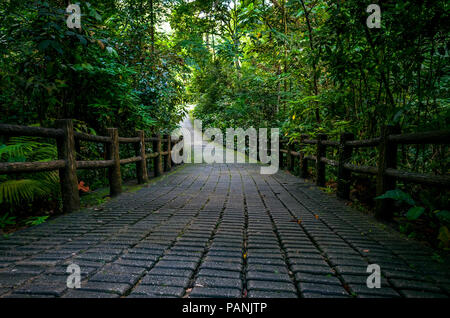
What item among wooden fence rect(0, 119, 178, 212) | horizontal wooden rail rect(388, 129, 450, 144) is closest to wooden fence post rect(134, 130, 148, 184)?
wooden fence rect(0, 119, 178, 212)

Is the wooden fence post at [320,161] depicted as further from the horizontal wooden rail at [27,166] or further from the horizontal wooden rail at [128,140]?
the horizontal wooden rail at [27,166]

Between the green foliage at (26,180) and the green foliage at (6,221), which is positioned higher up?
the green foliage at (26,180)

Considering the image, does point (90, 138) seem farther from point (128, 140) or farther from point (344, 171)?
point (344, 171)

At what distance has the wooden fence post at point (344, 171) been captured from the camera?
12.9ft

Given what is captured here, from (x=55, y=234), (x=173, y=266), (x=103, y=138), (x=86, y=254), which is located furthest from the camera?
(x=103, y=138)

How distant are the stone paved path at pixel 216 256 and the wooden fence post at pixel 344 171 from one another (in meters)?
0.84

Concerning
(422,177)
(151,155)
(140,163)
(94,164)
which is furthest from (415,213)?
(151,155)

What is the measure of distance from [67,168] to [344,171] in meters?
3.86

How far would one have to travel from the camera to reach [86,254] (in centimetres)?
189

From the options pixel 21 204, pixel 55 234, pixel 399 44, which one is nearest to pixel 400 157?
pixel 399 44

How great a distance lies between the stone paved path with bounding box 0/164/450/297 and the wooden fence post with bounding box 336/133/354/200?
842 mm

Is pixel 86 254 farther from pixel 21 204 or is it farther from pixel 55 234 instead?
pixel 21 204

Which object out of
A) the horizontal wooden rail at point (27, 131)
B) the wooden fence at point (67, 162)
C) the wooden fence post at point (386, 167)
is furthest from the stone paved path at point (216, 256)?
the horizontal wooden rail at point (27, 131)
